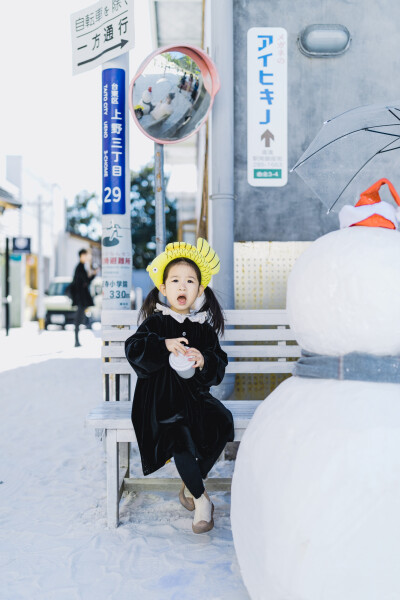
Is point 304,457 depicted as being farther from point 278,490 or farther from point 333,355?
point 333,355

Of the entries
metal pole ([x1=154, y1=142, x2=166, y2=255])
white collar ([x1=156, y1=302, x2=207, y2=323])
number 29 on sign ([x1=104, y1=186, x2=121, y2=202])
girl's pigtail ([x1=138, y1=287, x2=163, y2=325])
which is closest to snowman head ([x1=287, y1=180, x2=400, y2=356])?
white collar ([x1=156, y1=302, x2=207, y2=323])

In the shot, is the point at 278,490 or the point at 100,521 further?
the point at 100,521

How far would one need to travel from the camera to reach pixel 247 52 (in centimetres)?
409

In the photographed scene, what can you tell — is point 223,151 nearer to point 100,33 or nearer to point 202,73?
point 202,73

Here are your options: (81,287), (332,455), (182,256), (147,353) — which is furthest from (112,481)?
(81,287)

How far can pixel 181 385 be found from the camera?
106 inches

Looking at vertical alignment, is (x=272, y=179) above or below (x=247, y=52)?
below

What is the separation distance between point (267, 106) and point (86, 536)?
3181 millimetres

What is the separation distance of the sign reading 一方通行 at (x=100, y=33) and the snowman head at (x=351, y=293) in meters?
2.34

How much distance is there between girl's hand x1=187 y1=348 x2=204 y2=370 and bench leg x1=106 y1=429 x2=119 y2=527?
0.59 meters

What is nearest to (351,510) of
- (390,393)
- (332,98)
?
(390,393)

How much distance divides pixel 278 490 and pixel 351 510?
23 centimetres

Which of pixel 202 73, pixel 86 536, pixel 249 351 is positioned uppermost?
pixel 202 73

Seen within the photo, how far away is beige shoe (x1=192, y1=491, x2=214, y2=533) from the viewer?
2643 mm
